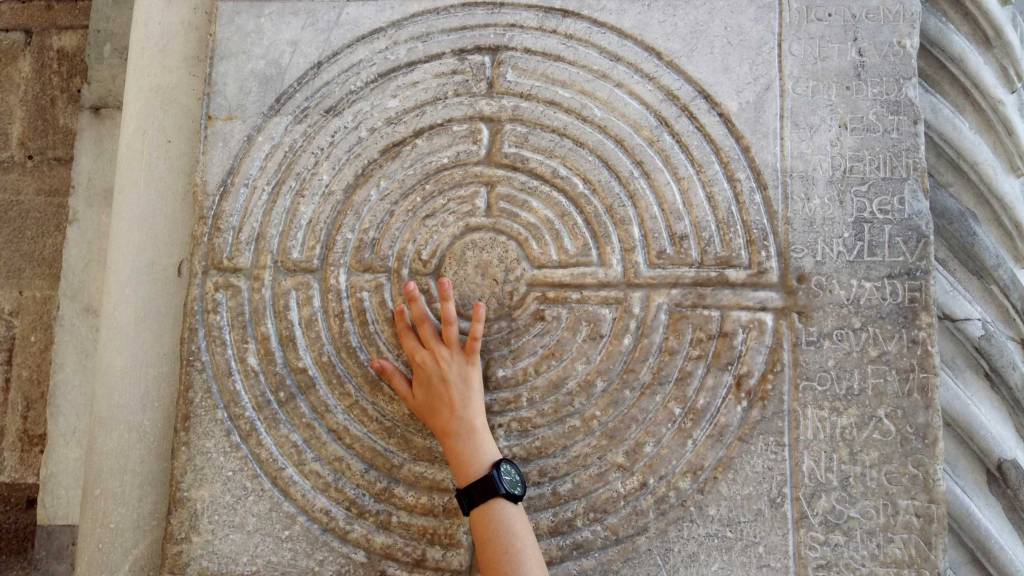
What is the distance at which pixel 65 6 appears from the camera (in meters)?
A: 2.99

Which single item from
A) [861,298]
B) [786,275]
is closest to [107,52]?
[786,275]

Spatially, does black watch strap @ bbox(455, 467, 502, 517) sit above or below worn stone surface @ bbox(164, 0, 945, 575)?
below

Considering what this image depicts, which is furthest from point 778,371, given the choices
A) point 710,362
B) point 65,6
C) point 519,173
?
point 65,6

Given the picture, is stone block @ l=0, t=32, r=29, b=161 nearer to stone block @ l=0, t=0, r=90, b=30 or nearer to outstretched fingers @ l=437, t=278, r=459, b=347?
stone block @ l=0, t=0, r=90, b=30

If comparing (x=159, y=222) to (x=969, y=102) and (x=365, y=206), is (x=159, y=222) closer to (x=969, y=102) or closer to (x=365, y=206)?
(x=365, y=206)

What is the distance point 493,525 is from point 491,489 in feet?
0.26

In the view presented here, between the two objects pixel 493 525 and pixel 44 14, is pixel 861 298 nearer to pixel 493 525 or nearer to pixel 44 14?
pixel 493 525

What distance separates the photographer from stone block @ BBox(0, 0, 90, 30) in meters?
2.98

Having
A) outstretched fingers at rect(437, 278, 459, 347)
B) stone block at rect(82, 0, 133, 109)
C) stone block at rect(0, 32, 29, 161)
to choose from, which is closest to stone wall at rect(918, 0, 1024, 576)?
outstretched fingers at rect(437, 278, 459, 347)

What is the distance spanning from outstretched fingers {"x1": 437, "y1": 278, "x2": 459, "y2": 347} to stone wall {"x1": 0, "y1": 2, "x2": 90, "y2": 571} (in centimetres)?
162

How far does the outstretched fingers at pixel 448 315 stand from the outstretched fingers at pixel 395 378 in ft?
0.49

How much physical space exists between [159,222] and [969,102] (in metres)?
2.51

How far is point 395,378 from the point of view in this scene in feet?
6.79

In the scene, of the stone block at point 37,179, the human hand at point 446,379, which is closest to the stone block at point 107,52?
the stone block at point 37,179
